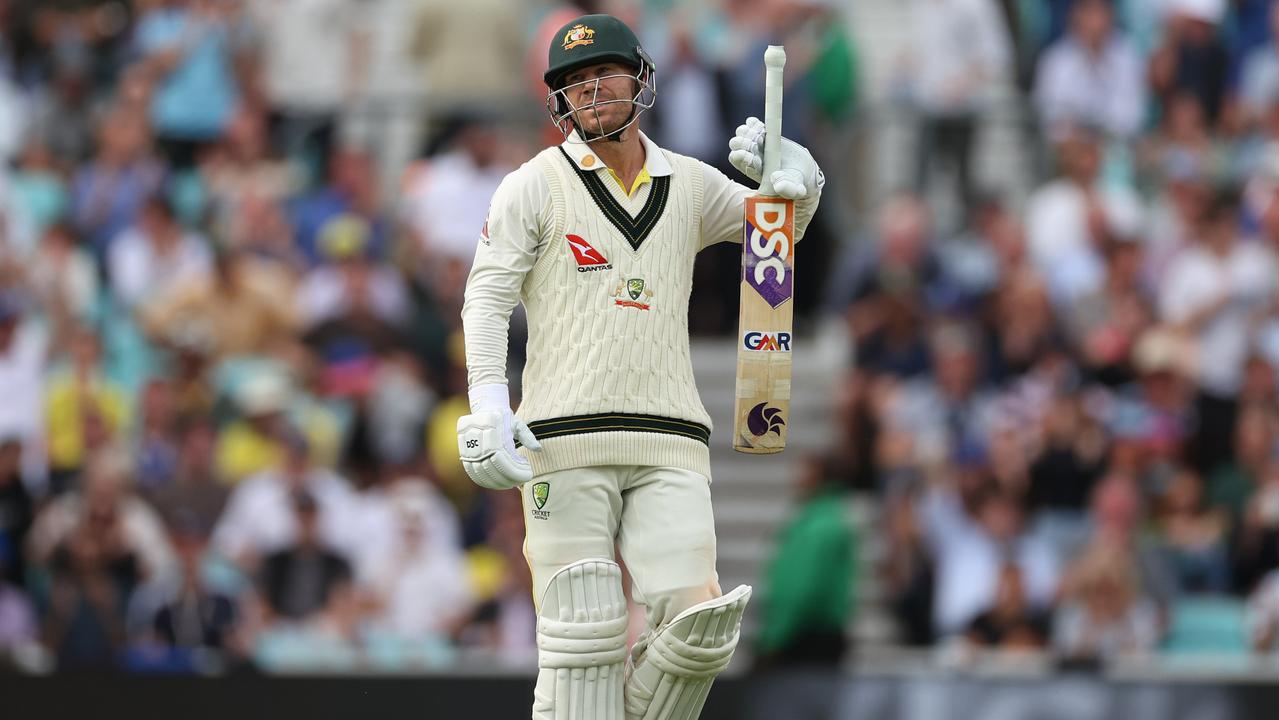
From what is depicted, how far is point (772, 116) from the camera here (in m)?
7.10

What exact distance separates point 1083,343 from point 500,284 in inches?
276

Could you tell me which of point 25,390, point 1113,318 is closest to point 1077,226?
point 1113,318

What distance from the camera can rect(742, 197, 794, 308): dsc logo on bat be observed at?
7152 millimetres

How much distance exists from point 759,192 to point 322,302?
693 cm

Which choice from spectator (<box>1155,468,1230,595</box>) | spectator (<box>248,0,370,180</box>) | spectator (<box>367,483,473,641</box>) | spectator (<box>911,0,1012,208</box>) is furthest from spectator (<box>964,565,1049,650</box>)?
spectator (<box>248,0,370,180</box>)

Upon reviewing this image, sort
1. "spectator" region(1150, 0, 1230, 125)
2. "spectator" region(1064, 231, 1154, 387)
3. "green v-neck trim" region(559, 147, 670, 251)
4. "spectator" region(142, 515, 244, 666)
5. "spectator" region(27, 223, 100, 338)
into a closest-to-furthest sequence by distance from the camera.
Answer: "green v-neck trim" region(559, 147, 670, 251)
"spectator" region(142, 515, 244, 666)
"spectator" region(1064, 231, 1154, 387)
"spectator" region(27, 223, 100, 338)
"spectator" region(1150, 0, 1230, 125)

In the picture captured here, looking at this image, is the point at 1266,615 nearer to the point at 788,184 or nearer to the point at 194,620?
the point at 194,620

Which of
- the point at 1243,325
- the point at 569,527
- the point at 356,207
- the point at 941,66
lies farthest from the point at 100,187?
the point at 569,527

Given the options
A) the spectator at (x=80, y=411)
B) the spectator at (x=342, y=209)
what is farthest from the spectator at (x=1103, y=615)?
the spectator at (x=80, y=411)

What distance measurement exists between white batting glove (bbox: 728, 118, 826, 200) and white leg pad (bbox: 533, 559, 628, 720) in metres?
1.30

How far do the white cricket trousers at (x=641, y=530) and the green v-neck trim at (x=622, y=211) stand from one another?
2.41ft

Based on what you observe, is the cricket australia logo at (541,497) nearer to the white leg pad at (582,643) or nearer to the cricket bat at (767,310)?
the white leg pad at (582,643)

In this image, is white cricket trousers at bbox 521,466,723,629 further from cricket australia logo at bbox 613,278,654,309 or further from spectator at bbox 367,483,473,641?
spectator at bbox 367,483,473,641

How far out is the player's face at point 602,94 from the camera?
7.16 meters
